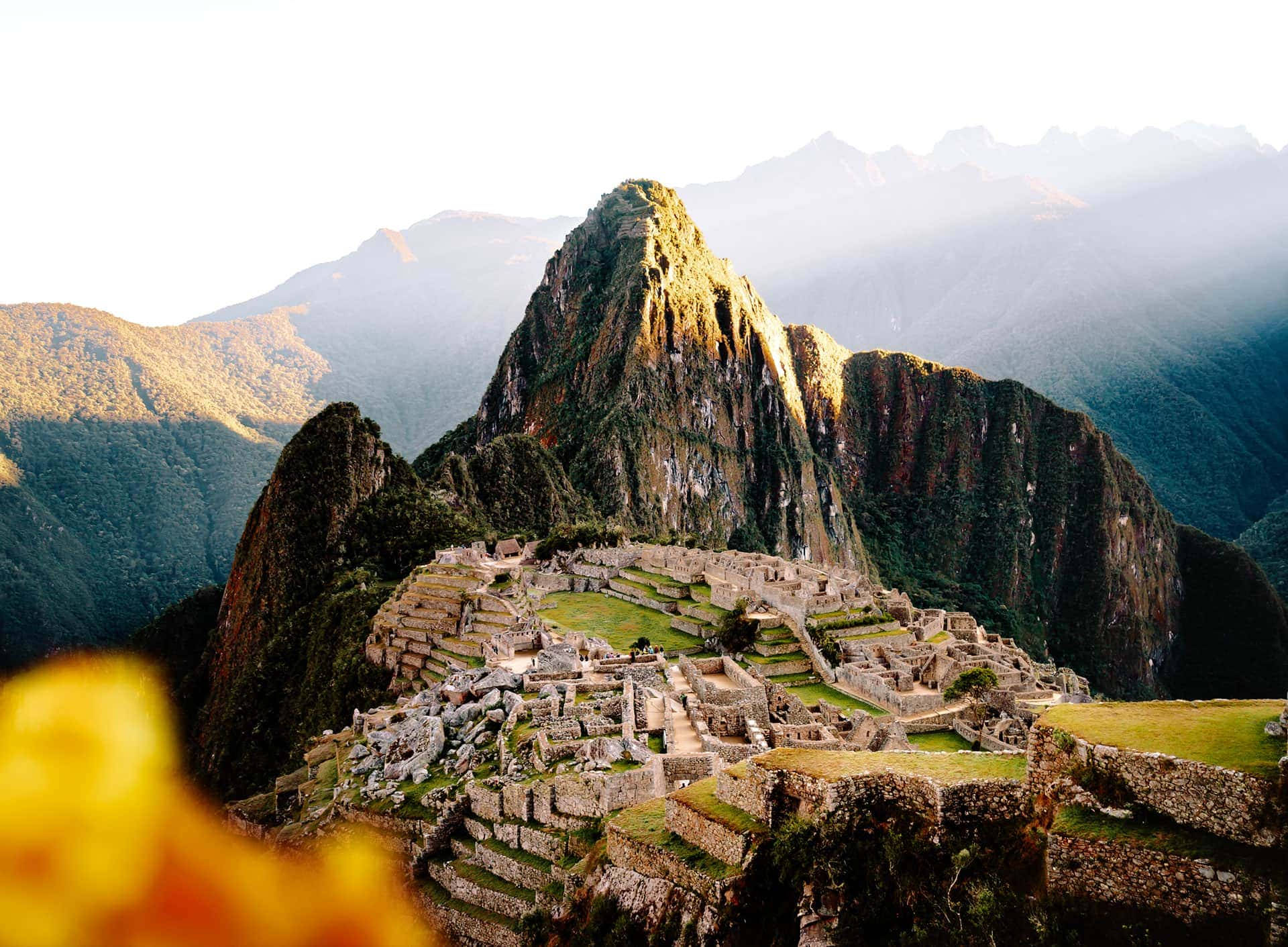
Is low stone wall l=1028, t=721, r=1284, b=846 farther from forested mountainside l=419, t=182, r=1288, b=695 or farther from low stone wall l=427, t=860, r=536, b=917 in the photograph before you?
forested mountainside l=419, t=182, r=1288, b=695

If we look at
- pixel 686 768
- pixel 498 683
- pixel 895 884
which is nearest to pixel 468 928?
pixel 686 768

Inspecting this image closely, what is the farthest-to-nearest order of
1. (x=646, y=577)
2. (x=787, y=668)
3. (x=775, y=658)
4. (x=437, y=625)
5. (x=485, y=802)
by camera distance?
(x=646, y=577) → (x=437, y=625) → (x=775, y=658) → (x=787, y=668) → (x=485, y=802)

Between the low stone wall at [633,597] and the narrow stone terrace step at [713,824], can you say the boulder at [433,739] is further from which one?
the low stone wall at [633,597]

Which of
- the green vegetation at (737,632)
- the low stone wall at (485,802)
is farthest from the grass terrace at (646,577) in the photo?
the low stone wall at (485,802)

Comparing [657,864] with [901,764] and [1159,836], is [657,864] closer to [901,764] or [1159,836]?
[901,764]

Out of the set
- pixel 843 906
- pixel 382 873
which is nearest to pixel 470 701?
pixel 382 873

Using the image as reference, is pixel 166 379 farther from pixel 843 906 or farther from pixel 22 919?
pixel 843 906
